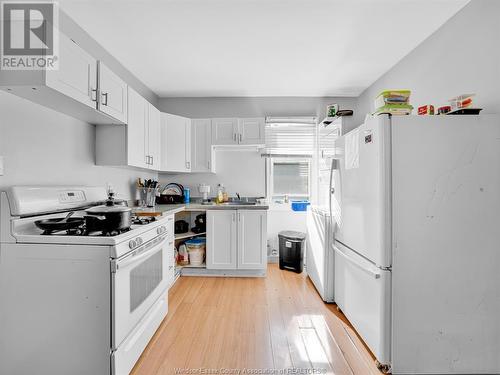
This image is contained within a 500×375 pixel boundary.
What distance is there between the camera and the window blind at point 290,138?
11.3ft

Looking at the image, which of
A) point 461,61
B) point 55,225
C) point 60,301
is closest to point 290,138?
point 461,61

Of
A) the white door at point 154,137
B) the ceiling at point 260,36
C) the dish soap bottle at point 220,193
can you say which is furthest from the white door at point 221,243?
the ceiling at point 260,36

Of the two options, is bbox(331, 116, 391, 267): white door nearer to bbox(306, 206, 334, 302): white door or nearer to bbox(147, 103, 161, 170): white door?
bbox(306, 206, 334, 302): white door

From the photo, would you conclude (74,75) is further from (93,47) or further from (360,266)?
(360,266)

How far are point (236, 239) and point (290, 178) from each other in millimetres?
1375

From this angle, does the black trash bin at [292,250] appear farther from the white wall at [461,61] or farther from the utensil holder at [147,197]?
the white wall at [461,61]

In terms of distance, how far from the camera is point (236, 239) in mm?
2865

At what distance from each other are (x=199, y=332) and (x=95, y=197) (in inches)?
55.7

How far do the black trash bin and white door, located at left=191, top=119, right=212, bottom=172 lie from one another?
1.43 metres

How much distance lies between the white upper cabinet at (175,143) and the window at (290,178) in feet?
4.34

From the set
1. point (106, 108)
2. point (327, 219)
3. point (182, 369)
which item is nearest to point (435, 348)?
point (327, 219)

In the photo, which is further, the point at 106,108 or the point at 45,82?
the point at 106,108

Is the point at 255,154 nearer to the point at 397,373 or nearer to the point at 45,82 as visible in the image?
the point at 45,82

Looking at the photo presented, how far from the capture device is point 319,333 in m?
1.84
